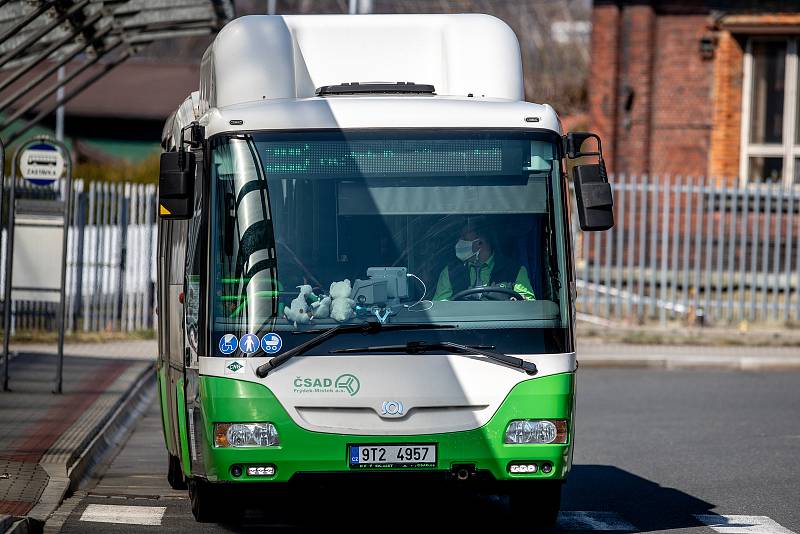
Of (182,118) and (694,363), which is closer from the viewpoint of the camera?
(182,118)

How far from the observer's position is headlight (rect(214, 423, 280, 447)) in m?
7.32

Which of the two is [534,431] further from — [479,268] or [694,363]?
[694,363]

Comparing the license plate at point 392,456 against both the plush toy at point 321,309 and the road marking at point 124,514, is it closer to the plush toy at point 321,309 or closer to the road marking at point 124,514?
the plush toy at point 321,309

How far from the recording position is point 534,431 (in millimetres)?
7434

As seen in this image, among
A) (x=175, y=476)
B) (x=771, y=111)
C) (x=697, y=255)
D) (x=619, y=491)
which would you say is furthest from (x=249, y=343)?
(x=771, y=111)

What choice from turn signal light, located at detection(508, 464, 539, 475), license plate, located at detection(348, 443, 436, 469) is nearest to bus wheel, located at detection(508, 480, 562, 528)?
turn signal light, located at detection(508, 464, 539, 475)

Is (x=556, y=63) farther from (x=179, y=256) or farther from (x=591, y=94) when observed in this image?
(x=179, y=256)

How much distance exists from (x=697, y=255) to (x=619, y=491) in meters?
13.7

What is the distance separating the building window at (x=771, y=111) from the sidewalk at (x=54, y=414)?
442 inches

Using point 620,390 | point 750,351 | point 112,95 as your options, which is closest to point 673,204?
point 750,351

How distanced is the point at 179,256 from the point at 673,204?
57.1ft

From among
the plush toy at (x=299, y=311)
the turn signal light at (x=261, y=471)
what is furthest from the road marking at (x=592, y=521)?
the plush toy at (x=299, y=311)

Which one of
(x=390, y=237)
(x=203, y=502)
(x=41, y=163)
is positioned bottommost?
(x=203, y=502)

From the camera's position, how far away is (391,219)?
7699 millimetres
